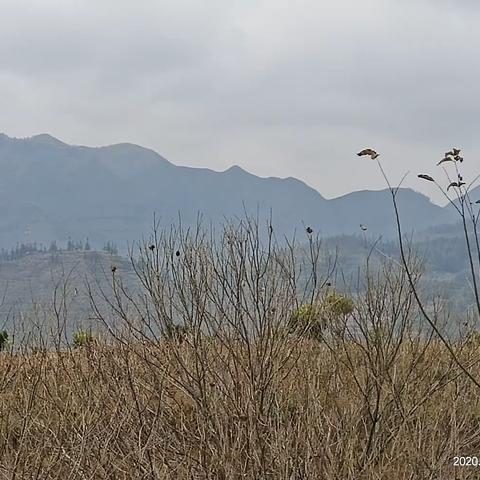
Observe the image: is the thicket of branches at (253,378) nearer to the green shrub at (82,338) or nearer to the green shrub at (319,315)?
the green shrub at (319,315)

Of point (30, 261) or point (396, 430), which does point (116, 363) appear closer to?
point (396, 430)

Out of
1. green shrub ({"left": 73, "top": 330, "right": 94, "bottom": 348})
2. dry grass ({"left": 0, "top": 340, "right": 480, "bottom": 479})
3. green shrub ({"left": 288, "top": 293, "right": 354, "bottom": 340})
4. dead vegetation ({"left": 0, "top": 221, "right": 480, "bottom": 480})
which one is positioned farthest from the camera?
green shrub ({"left": 73, "top": 330, "right": 94, "bottom": 348})

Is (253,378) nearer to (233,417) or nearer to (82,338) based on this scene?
(233,417)

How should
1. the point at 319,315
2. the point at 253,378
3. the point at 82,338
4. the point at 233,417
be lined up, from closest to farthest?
1. the point at 233,417
2. the point at 253,378
3. the point at 319,315
4. the point at 82,338

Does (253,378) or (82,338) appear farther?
(82,338)

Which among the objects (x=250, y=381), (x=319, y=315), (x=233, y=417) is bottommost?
(x=233, y=417)

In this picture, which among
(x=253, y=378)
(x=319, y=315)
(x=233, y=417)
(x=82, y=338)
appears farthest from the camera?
(x=82, y=338)

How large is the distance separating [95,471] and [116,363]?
147 centimetres

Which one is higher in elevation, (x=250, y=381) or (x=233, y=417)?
(x=250, y=381)

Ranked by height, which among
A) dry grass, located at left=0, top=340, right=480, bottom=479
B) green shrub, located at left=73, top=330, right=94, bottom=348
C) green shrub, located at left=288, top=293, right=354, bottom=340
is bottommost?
dry grass, located at left=0, top=340, right=480, bottom=479

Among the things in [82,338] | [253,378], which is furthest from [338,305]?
[82,338]

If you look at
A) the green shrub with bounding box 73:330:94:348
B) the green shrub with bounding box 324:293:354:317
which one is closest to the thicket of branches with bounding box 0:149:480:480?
the green shrub with bounding box 324:293:354:317

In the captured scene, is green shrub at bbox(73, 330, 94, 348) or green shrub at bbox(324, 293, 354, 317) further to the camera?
green shrub at bbox(73, 330, 94, 348)

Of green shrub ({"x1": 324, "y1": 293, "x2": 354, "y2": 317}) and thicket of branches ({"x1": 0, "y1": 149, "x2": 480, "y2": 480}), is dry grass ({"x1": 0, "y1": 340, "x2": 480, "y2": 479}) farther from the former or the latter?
green shrub ({"x1": 324, "y1": 293, "x2": 354, "y2": 317})
